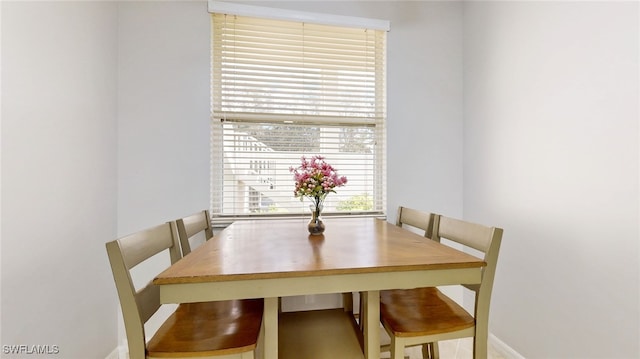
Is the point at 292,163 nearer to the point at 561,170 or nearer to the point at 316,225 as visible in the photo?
the point at 316,225

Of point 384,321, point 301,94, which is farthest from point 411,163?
point 384,321

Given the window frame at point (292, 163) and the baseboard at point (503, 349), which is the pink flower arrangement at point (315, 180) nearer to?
the window frame at point (292, 163)

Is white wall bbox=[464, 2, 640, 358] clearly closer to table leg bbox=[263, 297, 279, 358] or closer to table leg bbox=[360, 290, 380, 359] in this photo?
table leg bbox=[360, 290, 380, 359]

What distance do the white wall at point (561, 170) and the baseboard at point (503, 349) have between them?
0.03 metres

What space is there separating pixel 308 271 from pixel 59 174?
133 centimetres

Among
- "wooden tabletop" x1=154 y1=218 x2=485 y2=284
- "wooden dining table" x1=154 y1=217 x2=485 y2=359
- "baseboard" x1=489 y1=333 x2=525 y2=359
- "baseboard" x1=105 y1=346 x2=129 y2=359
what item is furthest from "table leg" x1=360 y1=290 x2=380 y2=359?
"baseboard" x1=105 y1=346 x2=129 y2=359

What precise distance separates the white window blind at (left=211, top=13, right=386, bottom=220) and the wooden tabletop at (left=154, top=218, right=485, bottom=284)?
1.88 feet

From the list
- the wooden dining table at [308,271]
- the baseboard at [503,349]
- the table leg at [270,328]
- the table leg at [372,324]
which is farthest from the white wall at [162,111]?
the baseboard at [503,349]

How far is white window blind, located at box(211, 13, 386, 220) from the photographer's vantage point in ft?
6.10

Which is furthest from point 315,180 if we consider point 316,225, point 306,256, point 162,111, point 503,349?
point 503,349

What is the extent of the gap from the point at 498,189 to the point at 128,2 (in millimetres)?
2768

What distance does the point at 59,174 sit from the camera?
1.25 meters

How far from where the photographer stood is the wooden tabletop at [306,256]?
79cm

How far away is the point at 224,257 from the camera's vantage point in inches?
37.0
